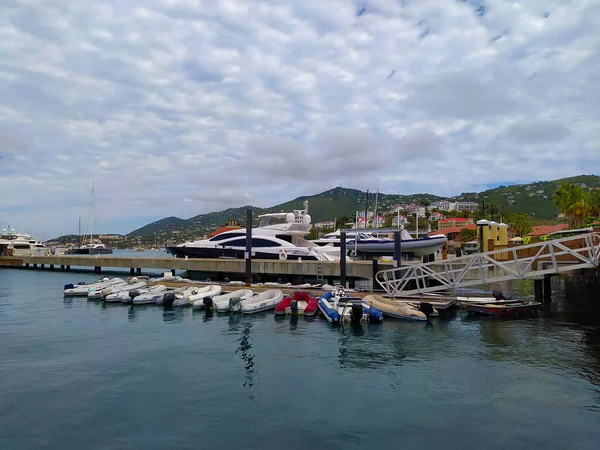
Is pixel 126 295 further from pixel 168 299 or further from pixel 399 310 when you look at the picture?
pixel 399 310

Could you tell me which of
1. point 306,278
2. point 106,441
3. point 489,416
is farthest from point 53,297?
point 489,416

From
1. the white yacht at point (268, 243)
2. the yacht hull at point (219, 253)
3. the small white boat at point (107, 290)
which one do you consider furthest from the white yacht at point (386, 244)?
the small white boat at point (107, 290)

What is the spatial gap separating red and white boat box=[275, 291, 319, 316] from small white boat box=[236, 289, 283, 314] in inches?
43.4

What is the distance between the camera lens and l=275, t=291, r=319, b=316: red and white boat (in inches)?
942

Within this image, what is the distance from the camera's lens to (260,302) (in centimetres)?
2558

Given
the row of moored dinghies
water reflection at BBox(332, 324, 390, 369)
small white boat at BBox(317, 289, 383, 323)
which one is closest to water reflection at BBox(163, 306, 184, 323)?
the row of moored dinghies

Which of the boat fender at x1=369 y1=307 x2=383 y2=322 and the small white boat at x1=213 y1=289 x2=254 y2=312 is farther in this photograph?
the small white boat at x1=213 y1=289 x2=254 y2=312

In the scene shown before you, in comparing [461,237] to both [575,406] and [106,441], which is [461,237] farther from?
[106,441]

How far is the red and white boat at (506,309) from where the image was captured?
948 inches

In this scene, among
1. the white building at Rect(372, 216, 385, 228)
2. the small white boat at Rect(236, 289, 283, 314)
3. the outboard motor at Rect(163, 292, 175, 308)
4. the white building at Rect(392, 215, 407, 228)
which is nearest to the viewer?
the small white boat at Rect(236, 289, 283, 314)

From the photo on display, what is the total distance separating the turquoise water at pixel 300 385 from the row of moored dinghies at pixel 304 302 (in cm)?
119

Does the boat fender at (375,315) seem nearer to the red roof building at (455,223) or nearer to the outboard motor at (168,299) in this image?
the outboard motor at (168,299)

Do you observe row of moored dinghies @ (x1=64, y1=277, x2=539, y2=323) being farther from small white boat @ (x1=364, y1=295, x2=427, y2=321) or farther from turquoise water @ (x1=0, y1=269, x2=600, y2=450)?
turquoise water @ (x1=0, y1=269, x2=600, y2=450)

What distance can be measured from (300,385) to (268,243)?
31247 millimetres
